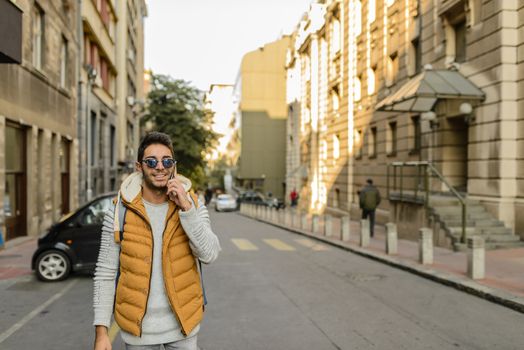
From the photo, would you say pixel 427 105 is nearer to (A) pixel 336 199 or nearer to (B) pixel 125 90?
(A) pixel 336 199

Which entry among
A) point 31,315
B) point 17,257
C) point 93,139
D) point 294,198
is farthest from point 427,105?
point 294,198

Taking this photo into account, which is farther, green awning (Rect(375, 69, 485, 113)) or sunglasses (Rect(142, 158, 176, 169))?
green awning (Rect(375, 69, 485, 113))

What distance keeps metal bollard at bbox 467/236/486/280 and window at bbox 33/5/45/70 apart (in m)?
14.5

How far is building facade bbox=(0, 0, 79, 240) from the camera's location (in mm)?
15852

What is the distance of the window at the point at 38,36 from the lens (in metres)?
18.1

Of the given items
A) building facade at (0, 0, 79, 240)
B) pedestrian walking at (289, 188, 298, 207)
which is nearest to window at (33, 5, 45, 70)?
building facade at (0, 0, 79, 240)

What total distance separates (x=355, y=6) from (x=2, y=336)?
27558 mm

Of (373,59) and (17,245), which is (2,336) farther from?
(373,59)

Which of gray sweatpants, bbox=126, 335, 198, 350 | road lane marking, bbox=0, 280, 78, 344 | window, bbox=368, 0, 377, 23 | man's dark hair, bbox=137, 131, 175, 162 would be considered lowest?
road lane marking, bbox=0, 280, 78, 344

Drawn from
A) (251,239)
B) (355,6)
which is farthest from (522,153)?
(355,6)

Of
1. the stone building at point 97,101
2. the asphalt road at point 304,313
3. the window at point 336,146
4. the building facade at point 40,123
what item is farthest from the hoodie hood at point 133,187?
the window at point 336,146

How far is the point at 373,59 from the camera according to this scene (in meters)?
27.4

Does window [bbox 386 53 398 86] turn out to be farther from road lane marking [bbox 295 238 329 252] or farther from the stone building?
the stone building

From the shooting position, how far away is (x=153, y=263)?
9.72 ft
